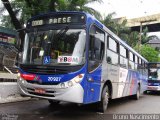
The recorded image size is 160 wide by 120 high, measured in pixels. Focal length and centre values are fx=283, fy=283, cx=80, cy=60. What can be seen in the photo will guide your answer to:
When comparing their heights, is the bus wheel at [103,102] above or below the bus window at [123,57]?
below

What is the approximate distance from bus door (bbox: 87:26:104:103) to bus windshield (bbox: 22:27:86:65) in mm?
359

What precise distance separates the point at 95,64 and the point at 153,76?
1394 centimetres

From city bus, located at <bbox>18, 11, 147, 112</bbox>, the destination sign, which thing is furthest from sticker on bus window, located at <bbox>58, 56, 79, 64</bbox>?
the destination sign

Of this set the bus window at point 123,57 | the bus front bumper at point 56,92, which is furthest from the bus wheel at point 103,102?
the bus window at point 123,57

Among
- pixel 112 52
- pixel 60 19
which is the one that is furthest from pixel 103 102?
pixel 60 19

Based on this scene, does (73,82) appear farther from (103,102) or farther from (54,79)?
(103,102)

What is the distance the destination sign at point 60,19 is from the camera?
8.02 meters

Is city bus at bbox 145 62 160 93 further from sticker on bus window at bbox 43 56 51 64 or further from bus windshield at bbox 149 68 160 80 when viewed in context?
sticker on bus window at bbox 43 56 51 64

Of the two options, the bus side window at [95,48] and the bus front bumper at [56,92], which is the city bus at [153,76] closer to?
the bus side window at [95,48]

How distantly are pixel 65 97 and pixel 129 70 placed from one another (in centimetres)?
629

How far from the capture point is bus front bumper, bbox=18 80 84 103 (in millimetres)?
7449

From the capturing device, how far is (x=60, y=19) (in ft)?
26.8

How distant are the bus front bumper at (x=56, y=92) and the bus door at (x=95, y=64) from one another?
47 cm

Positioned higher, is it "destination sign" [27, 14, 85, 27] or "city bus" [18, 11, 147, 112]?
"destination sign" [27, 14, 85, 27]
